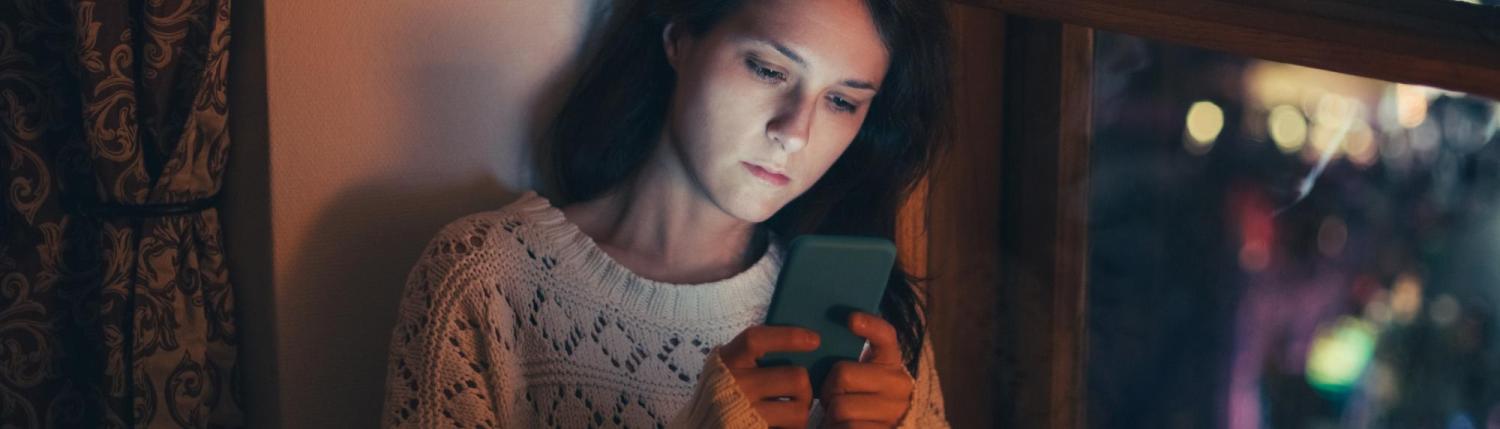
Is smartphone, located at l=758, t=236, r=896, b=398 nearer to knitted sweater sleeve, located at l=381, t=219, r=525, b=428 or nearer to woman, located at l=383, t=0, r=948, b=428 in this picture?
woman, located at l=383, t=0, r=948, b=428

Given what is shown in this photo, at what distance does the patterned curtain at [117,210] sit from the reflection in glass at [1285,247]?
811 millimetres

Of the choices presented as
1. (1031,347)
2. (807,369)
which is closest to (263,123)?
(807,369)

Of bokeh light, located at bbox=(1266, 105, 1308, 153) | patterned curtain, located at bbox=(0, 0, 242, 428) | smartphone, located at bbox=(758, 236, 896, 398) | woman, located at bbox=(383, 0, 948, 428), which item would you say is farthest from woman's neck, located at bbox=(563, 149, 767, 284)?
bokeh light, located at bbox=(1266, 105, 1308, 153)

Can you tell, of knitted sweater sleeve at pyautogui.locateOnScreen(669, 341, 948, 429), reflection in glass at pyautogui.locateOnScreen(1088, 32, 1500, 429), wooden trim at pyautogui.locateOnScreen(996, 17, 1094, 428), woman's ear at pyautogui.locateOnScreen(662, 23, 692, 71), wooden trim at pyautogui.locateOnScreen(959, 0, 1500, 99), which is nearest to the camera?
wooden trim at pyautogui.locateOnScreen(959, 0, 1500, 99)

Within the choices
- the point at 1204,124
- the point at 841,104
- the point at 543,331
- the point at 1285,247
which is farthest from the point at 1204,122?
the point at 543,331

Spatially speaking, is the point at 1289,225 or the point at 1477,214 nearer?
the point at 1477,214

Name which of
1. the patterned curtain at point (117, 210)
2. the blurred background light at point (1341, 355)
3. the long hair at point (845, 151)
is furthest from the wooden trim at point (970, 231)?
the patterned curtain at point (117, 210)

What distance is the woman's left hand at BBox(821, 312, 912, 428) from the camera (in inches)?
36.4

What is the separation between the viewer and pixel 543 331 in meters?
1.08

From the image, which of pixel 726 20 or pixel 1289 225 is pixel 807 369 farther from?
pixel 1289 225

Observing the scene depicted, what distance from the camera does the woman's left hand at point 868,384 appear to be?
0.92 metres

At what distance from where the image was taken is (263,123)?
3.58 ft

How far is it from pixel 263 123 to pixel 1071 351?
79 cm

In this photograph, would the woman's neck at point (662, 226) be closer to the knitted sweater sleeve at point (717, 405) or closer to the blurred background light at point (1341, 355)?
the knitted sweater sleeve at point (717, 405)
